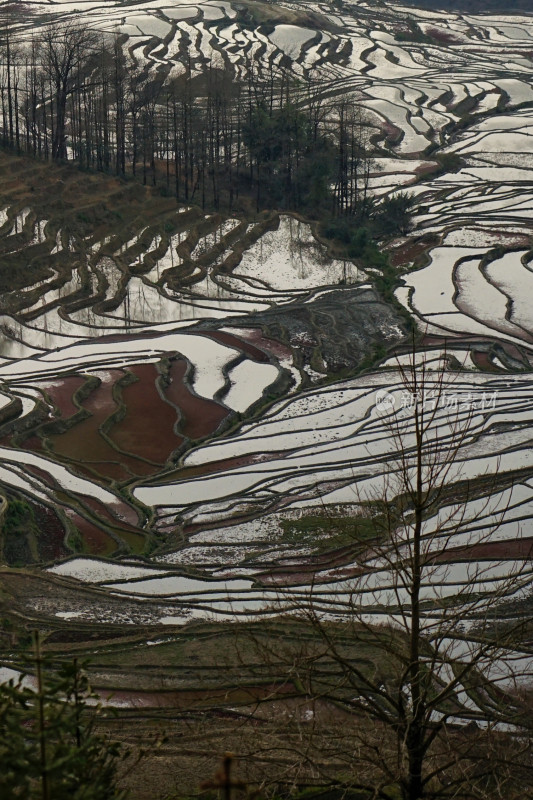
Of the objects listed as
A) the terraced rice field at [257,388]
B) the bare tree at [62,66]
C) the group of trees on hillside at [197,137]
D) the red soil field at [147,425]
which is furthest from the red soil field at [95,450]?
the bare tree at [62,66]

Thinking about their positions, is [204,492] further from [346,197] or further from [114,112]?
[114,112]

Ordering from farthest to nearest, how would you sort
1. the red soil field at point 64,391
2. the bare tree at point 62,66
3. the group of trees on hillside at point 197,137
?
the group of trees on hillside at point 197,137 → the bare tree at point 62,66 → the red soil field at point 64,391

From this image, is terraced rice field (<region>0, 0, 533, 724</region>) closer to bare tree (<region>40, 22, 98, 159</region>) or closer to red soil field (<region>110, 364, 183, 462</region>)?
red soil field (<region>110, 364, 183, 462</region>)

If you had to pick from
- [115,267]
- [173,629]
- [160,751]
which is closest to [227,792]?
[160,751]

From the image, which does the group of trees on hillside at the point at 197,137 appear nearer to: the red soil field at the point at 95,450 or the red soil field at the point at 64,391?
the red soil field at the point at 64,391

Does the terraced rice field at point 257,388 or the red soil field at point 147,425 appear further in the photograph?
the red soil field at point 147,425
